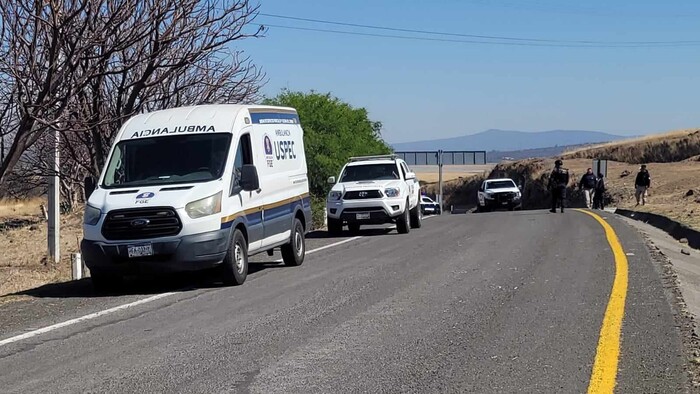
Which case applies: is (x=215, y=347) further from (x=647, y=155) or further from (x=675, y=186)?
(x=647, y=155)

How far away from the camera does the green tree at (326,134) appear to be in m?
45.0

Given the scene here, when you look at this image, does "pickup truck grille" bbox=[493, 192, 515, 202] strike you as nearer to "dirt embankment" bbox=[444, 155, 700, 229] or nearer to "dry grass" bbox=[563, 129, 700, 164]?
"dirt embankment" bbox=[444, 155, 700, 229]

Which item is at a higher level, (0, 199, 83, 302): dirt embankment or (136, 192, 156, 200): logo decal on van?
(136, 192, 156, 200): logo decal on van

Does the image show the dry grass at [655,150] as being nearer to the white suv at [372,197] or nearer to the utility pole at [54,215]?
the white suv at [372,197]

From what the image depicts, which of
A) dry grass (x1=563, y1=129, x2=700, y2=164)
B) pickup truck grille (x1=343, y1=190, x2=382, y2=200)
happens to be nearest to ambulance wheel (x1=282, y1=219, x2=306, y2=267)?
pickup truck grille (x1=343, y1=190, x2=382, y2=200)

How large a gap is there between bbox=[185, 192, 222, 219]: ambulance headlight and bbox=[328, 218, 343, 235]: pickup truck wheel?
978 centimetres

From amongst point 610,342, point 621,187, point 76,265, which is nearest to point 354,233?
point 76,265

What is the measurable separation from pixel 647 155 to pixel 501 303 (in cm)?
6718

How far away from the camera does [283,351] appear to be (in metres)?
7.83

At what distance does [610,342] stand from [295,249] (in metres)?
7.39

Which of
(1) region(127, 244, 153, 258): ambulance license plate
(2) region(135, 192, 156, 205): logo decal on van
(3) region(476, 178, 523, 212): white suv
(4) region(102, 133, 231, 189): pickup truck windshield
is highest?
(4) region(102, 133, 231, 189): pickup truck windshield

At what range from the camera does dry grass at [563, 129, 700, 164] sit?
70.8 metres

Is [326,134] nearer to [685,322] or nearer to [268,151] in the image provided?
[268,151]

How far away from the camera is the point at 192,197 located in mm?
11781
